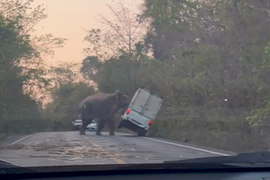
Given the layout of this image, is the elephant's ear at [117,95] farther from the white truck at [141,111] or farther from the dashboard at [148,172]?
the dashboard at [148,172]

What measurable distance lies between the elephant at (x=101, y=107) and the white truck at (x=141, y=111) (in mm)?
509

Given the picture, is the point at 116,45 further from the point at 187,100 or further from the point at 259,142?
the point at 187,100

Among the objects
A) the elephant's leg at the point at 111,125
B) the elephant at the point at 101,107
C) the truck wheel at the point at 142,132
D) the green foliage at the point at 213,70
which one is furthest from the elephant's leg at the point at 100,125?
the green foliage at the point at 213,70

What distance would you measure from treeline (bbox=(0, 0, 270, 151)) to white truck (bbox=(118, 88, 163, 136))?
42 centimetres

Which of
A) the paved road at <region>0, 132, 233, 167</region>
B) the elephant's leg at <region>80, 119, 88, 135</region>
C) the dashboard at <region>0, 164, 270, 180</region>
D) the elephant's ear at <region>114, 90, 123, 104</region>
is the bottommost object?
the paved road at <region>0, 132, 233, 167</region>

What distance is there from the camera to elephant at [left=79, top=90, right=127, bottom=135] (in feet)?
32.8

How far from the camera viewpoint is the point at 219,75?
62.7ft

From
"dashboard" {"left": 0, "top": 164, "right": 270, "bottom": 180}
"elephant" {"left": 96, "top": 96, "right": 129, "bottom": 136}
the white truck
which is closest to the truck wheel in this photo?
the white truck

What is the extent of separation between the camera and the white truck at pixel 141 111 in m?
12.3

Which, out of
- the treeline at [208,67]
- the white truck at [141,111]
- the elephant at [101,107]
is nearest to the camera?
the elephant at [101,107]

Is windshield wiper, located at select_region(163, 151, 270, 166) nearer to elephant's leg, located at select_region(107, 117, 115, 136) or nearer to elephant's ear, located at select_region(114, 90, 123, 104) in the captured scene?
elephant's ear, located at select_region(114, 90, 123, 104)

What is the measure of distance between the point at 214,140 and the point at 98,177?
12648 millimetres

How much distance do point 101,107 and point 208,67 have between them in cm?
855

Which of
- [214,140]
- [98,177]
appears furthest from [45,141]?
[214,140]
